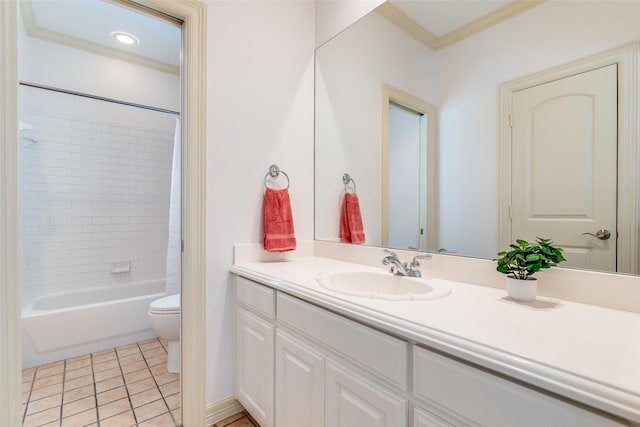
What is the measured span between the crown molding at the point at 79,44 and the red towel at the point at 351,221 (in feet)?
7.68


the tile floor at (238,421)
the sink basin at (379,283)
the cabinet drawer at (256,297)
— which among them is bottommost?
the tile floor at (238,421)

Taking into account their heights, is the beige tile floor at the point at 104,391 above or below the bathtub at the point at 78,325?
below

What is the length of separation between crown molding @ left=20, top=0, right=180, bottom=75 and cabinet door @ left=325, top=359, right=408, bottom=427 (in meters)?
2.99

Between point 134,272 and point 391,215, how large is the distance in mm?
2508

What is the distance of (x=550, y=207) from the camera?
3.34 feet

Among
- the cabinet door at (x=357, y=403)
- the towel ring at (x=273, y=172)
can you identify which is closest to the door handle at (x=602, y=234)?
the cabinet door at (x=357, y=403)

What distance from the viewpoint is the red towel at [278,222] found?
163 cm

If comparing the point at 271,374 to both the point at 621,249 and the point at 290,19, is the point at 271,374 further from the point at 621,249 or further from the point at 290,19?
the point at 290,19

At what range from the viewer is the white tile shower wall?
2342mm

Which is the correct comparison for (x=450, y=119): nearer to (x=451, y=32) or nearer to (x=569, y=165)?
(x=451, y=32)

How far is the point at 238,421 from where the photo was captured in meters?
1.53

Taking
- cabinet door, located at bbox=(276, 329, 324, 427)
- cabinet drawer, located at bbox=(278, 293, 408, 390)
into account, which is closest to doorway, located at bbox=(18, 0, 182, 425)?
cabinet door, located at bbox=(276, 329, 324, 427)

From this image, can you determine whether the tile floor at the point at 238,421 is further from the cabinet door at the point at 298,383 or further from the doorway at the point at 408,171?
the doorway at the point at 408,171

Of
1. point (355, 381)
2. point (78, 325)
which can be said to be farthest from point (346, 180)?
point (78, 325)
